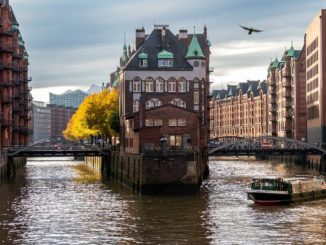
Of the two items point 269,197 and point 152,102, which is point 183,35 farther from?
point 269,197

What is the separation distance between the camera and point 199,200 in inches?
2874

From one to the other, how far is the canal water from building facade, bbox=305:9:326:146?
5667 centimetres

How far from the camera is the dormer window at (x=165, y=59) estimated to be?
346 ft

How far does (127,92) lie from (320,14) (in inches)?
1854

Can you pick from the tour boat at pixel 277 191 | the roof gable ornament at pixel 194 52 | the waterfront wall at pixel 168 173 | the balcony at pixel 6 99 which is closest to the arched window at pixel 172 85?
the roof gable ornament at pixel 194 52

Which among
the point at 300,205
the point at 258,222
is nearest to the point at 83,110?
the point at 300,205

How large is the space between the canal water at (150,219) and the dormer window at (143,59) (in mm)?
25166

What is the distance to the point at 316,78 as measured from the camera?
143 m

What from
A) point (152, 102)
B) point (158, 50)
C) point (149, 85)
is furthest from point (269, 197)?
point (158, 50)

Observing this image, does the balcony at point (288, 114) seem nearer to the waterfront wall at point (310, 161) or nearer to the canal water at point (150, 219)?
the waterfront wall at point (310, 161)

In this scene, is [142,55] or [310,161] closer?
[142,55]

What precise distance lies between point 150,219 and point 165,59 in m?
49.1

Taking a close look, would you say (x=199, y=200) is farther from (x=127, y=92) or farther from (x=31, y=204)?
(x=127, y=92)

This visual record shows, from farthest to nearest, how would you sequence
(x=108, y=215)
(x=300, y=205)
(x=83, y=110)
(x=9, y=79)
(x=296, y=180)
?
(x=83, y=110), (x=9, y=79), (x=296, y=180), (x=300, y=205), (x=108, y=215)
